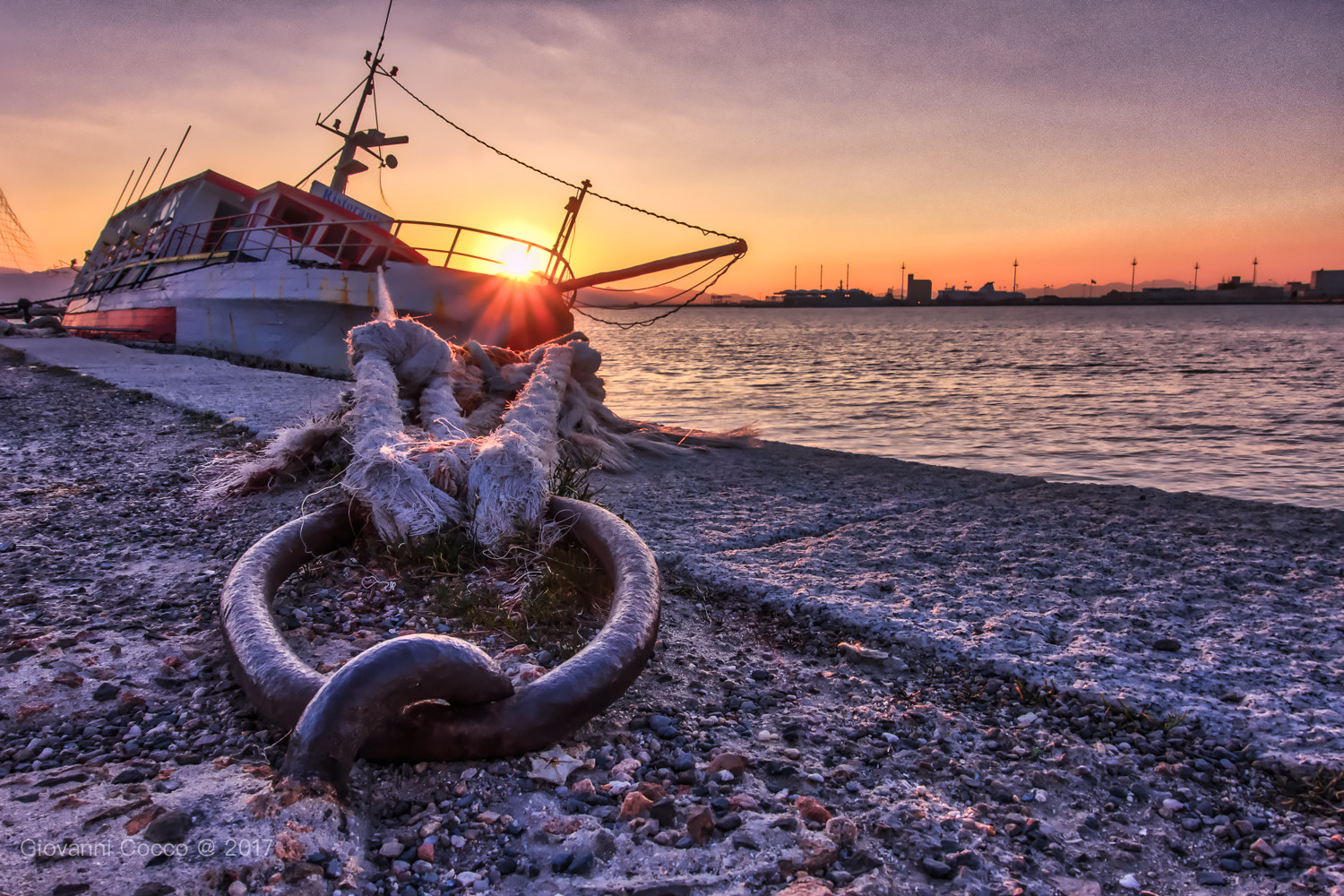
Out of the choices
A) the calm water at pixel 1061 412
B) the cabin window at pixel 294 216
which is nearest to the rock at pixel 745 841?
the calm water at pixel 1061 412

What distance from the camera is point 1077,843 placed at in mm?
1618

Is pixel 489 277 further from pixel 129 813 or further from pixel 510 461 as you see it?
→ pixel 129 813

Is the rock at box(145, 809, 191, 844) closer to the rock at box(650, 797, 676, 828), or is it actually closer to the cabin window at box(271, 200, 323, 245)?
the rock at box(650, 797, 676, 828)

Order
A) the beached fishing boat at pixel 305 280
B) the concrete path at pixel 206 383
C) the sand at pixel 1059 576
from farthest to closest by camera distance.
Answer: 1. the beached fishing boat at pixel 305 280
2. the concrete path at pixel 206 383
3. the sand at pixel 1059 576

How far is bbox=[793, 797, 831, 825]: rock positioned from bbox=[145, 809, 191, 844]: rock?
4.03 feet

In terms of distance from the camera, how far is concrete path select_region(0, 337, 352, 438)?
228 inches

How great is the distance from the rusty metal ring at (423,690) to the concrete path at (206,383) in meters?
2.63

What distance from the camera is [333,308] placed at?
38.9ft

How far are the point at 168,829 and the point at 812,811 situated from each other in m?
1.28

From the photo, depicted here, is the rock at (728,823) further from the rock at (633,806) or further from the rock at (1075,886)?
the rock at (1075,886)

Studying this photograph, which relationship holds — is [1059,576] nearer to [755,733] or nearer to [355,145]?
[755,733]

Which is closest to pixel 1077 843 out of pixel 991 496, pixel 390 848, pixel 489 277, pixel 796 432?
pixel 390 848

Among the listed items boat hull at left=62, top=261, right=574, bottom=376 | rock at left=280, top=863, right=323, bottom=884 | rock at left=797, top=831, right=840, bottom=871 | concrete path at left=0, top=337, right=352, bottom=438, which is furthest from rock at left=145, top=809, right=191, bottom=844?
boat hull at left=62, top=261, right=574, bottom=376

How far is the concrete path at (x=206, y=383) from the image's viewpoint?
19.0 feet
